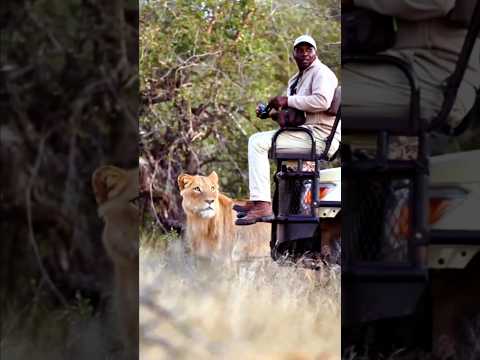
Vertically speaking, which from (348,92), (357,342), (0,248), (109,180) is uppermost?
(348,92)

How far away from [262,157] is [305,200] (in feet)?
1.07

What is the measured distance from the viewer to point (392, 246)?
17.0 ft

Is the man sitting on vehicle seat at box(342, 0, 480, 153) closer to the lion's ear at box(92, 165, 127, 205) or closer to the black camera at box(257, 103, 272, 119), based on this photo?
the black camera at box(257, 103, 272, 119)

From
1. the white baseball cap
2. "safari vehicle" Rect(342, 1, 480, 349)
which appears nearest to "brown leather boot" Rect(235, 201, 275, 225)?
"safari vehicle" Rect(342, 1, 480, 349)

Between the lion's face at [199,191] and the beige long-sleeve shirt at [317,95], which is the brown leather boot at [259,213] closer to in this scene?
the lion's face at [199,191]

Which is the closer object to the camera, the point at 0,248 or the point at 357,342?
the point at 357,342

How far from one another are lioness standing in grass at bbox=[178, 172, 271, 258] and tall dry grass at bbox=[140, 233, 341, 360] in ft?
0.23

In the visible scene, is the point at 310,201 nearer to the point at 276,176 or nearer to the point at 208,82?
the point at 276,176

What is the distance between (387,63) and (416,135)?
398 mm

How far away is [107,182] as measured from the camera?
5508 mm

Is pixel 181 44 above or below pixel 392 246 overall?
above

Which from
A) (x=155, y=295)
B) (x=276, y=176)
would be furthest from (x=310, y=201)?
(x=155, y=295)

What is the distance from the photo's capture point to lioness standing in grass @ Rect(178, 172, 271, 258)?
5.39m

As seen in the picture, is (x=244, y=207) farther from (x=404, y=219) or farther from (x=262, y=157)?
(x=404, y=219)
